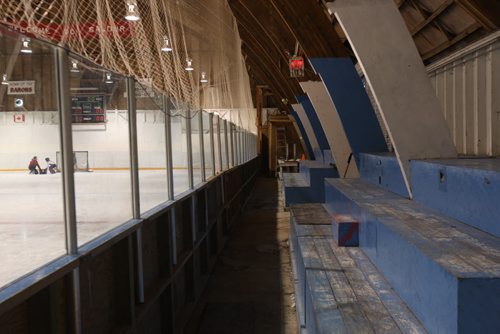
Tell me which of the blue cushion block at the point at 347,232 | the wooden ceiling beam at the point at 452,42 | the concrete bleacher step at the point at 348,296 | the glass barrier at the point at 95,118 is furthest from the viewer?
the wooden ceiling beam at the point at 452,42

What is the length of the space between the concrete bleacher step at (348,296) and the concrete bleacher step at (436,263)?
0.07 metres

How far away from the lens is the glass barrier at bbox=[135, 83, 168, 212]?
4590mm

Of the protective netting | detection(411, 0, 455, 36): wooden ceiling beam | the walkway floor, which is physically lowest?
the walkway floor

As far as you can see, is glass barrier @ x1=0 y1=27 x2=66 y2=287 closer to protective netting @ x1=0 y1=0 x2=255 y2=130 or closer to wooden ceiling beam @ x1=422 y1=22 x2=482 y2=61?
protective netting @ x1=0 y1=0 x2=255 y2=130

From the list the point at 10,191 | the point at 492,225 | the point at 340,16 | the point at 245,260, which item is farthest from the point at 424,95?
the point at 10,191

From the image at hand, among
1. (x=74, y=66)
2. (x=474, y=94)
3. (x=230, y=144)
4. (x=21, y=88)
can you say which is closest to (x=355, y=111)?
(x=474, y=94)

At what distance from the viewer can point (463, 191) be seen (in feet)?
9.01

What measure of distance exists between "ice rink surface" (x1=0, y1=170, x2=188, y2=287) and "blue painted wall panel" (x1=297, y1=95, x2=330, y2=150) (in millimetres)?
5593

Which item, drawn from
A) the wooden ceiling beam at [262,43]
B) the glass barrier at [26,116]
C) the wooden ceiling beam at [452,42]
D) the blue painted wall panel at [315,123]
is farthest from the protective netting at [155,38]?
the wooden ceiling beam at [452,42]

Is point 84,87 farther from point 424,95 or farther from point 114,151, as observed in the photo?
point 424,95

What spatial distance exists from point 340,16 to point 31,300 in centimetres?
307

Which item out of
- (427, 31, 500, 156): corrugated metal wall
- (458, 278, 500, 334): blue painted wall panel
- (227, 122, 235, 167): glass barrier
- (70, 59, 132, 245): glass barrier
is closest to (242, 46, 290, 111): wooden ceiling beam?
(227, 122, 235, 167): glass barrier

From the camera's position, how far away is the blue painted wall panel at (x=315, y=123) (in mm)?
14111

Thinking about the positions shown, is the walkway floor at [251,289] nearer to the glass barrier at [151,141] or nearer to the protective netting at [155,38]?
the glass barrier at [151,141]
